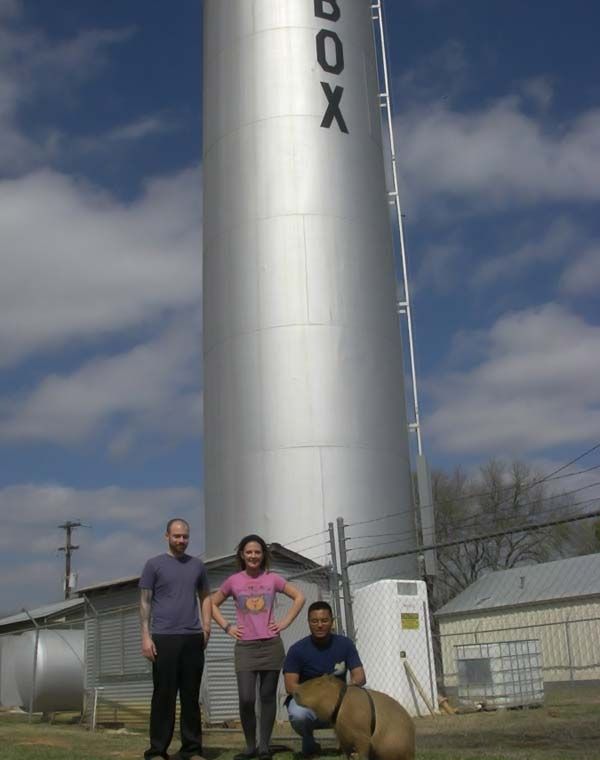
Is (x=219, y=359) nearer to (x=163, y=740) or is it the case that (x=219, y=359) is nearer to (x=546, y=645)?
(x=163, y=740)

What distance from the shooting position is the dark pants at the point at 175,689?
6566 mm

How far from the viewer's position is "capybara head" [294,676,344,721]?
5207mm

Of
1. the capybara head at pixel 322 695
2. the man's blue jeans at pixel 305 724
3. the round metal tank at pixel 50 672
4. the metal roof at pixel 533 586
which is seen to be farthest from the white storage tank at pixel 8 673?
the metal roof at pixel 533 586

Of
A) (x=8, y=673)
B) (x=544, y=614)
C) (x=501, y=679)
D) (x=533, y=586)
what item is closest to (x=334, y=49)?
(x=501, y=679)

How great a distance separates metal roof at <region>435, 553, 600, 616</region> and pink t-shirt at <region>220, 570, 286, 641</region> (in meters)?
27.2

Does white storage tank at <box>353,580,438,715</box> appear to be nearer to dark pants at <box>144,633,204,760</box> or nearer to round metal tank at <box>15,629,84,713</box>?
dark pants at <box>144,633,204,760</box>

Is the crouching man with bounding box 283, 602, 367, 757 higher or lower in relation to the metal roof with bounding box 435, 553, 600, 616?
lower

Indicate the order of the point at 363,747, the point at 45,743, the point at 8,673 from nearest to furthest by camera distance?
the point at 363,747 < the point at 45,743 < the point at 8,673

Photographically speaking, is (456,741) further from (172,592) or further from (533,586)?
(533,586)

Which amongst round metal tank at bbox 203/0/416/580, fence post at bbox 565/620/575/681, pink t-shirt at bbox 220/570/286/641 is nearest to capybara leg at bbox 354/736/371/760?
pink t-shirt at bbox 220/570/286/641

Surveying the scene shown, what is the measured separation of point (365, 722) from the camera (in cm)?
502

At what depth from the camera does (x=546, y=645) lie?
3123 cm

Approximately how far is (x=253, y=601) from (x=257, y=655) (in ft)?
1.21

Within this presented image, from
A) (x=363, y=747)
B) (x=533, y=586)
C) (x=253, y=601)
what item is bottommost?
(x=363, y=747)
